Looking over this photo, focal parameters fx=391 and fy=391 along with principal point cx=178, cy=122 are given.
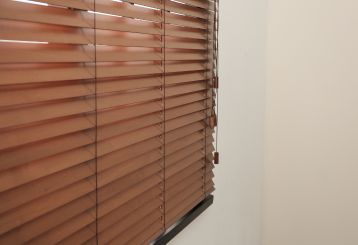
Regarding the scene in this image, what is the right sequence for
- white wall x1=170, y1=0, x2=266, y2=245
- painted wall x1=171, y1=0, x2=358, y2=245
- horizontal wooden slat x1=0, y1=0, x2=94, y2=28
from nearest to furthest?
horizontal wooden slat x1=0, y1=0, x2=94, y2=28 → white wall x1=170, y1=0, x2=266, y2=245 → painted wall x1=171, y1=0, x2=358, y2=245

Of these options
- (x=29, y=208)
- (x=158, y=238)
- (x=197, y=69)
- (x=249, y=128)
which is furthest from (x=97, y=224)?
(x=249, y=128)

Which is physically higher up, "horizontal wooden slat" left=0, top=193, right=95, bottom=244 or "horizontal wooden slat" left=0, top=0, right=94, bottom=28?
"horizontal wooden slat" left=0, top=0, right=94, bottom=28

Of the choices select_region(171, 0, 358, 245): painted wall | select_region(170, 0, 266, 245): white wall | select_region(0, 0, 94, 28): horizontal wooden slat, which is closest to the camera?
select_region(0, 0, 94, 28): horizontal wooden slat

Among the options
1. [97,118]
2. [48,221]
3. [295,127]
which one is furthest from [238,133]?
[48,221]

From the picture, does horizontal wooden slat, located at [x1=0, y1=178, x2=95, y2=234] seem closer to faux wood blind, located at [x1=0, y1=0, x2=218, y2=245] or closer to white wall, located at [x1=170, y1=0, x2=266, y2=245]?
faux wood blind, located at [x1=0, y1=0, x2=218, y2=245]

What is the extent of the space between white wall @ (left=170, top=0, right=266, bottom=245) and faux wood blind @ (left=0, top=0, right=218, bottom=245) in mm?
321

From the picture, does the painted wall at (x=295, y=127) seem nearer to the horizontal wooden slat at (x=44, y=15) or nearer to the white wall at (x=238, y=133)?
the white wall at (x=238, y=133)

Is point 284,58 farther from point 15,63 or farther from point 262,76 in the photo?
point 15,63

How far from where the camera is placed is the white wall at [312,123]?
202cm

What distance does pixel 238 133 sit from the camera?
72.2 inches

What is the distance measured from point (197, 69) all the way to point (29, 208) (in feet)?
2.50

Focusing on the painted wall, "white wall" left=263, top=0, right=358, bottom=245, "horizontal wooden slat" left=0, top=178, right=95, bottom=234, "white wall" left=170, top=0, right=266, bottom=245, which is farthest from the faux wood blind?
"white wall" left=263, top=0, right=358, bottom=245

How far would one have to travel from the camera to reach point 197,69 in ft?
4.24

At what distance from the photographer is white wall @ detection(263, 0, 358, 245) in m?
2.02
